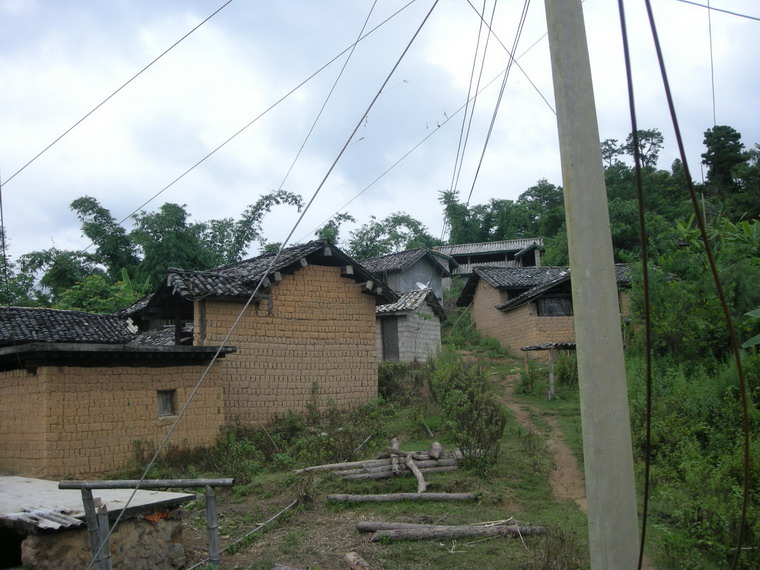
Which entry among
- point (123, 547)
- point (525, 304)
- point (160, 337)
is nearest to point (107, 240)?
point (160, 337)

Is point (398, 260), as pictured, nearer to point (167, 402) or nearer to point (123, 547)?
point (167, 402)

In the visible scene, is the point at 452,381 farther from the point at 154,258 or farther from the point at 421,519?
the point at 154,258

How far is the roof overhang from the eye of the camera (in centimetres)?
1212

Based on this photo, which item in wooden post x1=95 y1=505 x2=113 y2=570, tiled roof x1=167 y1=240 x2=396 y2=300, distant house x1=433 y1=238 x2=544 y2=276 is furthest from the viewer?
distant house x1=433 y1=238 x2=544 y2=276

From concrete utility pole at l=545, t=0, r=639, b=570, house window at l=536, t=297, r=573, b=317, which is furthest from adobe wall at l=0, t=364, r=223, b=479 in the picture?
house window at l=536, t=297, r=573, b=317

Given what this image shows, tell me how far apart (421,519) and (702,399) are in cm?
582

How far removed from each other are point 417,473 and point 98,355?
6.52m

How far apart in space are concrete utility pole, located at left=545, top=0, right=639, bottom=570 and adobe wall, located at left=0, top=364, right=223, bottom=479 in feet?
36.3

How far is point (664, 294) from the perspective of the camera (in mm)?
15289

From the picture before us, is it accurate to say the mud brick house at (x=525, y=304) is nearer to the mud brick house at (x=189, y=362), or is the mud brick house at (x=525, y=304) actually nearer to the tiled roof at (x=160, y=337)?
the mud brick house at (x=189, y=362)

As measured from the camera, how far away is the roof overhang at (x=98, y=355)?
477 inches

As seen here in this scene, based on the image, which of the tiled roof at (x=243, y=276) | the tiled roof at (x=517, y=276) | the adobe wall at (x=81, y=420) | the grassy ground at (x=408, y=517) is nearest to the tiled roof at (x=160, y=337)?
the tiled roof at (x=243, y=276)

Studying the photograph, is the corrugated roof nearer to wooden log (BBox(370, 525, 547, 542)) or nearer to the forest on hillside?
the forest on hillside

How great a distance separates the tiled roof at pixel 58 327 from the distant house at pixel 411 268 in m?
15.4
